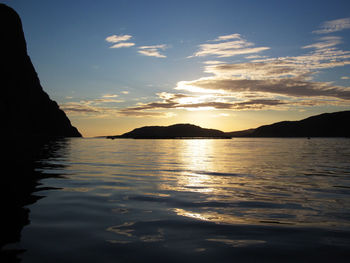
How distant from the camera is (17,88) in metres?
134

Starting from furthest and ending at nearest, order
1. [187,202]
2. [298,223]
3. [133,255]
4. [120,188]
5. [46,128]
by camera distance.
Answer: [46,128], [120,188], [187,202], [298,223], [133,255]

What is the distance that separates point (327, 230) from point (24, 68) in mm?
164340

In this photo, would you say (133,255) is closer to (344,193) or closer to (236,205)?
(236,205)

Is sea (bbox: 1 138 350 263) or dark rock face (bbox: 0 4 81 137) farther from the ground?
dark rock face (bbox: 0 4 81 137)

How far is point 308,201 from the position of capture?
9992 mm

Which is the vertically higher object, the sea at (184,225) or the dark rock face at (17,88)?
the dark rock face at (17,88)

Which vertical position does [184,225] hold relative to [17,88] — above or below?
below

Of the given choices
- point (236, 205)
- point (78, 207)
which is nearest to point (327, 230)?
point (236, 205)

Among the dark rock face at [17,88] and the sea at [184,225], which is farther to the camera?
the dark rock face at [17,88]

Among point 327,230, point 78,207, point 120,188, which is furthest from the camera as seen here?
point 120,188

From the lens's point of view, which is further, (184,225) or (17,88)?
(17,88)

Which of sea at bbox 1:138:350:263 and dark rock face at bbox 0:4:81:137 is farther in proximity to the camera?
dark rock face at bbox 0:4:81:137

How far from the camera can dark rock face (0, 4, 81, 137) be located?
121 metres

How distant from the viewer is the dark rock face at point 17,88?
398 ft
